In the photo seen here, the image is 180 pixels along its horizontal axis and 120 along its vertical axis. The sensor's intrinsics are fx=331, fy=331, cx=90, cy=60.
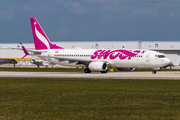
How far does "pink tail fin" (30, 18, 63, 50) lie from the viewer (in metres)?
60.1

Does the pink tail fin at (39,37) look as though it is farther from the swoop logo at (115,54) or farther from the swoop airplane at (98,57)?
the swoop logo at (115,54)

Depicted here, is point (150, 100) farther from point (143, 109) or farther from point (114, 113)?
point (114, 113)

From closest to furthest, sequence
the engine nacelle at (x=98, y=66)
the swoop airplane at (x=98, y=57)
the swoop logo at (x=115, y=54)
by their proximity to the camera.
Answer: the swoop airplane at (x=98, y=57) → the engine nacelle at (x=98, y=66) → the swoop logo at (x=115, y=54)

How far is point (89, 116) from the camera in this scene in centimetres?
1398

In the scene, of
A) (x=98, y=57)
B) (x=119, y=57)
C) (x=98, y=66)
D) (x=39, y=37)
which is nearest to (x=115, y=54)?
(x=119, y=57)

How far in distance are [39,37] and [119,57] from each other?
15.7m

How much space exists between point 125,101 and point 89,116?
16.7 ft

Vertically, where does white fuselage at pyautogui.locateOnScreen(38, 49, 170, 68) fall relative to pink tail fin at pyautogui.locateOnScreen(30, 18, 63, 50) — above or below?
below

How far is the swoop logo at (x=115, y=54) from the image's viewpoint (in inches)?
2108

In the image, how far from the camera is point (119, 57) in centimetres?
5397

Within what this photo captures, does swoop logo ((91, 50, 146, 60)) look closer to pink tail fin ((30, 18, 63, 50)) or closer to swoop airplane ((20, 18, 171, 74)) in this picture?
swoop airplane ((20, 18, 171, 74))

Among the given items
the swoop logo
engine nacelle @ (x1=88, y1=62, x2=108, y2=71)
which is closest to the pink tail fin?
the swoop logo

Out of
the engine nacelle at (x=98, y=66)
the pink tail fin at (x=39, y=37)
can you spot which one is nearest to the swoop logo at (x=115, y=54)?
the engine nacelle at (x=98, y=66)

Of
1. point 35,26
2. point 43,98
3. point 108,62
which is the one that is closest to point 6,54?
point 35,26
